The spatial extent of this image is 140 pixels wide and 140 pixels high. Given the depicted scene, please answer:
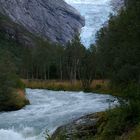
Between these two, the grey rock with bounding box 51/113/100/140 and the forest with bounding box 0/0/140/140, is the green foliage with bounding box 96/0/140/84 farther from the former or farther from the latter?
the grey rock with bounding box 51/113/100/140

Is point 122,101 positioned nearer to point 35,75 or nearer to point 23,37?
point 35,75

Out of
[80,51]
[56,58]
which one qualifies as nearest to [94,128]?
[80,51]

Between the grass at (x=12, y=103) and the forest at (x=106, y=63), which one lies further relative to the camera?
the grass at (x=12, y=103)

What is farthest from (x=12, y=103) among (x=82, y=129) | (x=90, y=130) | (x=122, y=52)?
(x=90, y=130)

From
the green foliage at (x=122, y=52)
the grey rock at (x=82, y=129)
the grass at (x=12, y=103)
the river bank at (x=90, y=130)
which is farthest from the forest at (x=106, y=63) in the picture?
the grey rock at (x=82, y=129)

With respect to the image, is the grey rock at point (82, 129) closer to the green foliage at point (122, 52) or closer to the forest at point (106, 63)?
the forest at point (106, 63)

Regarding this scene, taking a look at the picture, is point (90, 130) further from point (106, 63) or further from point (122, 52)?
point (106, 63)

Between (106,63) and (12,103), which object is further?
(106,63)

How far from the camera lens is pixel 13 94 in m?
42.1

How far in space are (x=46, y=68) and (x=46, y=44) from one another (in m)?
5.67

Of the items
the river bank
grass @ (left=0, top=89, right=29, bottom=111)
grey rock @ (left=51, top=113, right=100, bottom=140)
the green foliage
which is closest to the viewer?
the river bank

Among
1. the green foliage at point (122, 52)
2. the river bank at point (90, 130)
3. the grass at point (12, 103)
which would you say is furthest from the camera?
the grass at point (12, 103)

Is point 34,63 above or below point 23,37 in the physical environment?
below

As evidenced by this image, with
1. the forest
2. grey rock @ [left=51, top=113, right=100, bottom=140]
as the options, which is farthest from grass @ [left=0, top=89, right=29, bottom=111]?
grey rock @ [left=51, top=113, right=100, bottom=140]
